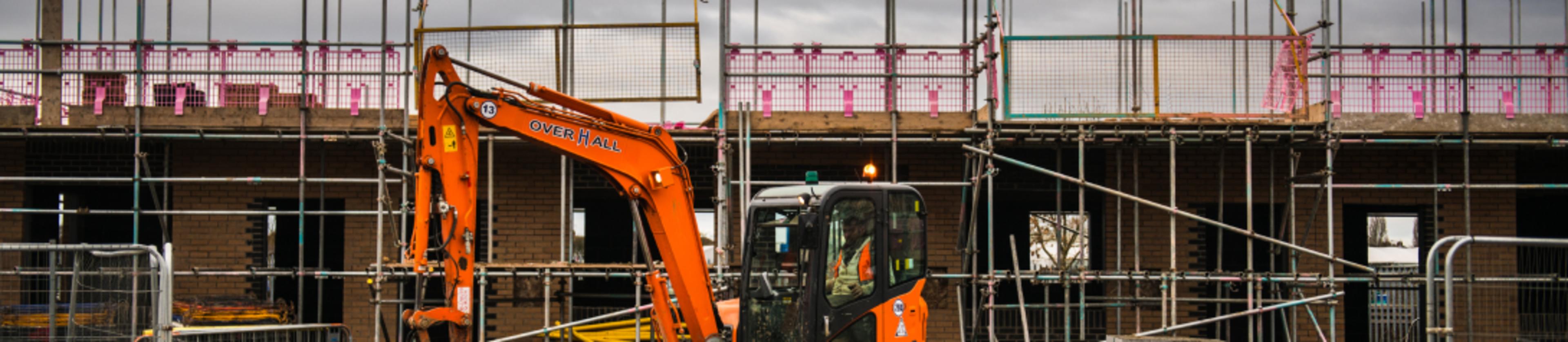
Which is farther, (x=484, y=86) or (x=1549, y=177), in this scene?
(x=1549, y=177)

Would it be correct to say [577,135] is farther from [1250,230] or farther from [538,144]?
[1250,230]

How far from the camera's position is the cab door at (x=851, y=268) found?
25.1 feet

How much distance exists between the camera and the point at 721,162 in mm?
11258

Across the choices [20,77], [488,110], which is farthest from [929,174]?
[20,77]

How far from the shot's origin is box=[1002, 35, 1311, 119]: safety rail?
11445 millimetres

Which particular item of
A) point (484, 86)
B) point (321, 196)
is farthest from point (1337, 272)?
point (321, 196)

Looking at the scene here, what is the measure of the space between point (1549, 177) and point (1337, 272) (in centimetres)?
288

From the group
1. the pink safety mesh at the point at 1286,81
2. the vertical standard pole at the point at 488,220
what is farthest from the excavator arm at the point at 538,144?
the pink safety mesh at the point at 1286,81

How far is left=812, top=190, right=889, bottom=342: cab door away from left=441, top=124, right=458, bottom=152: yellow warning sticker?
7.88 feet

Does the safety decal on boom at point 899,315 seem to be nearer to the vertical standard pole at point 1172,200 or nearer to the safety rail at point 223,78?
the vertical standard pole at point 1172,200

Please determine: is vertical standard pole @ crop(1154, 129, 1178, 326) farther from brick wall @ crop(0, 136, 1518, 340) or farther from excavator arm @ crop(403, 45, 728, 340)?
excavator arm @ crop(403, 45, 728, 340)

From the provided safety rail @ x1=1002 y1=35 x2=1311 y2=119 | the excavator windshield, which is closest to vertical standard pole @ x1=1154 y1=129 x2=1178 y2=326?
safety rail @ x1=1002 y1=35 x2=1311 y2=119

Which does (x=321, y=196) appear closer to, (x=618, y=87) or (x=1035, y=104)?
(x=618, y=87)

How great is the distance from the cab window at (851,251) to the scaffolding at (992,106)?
3.34 meters
